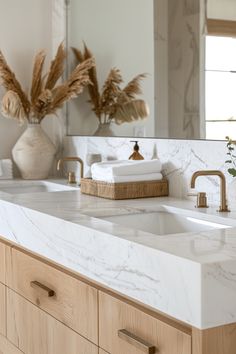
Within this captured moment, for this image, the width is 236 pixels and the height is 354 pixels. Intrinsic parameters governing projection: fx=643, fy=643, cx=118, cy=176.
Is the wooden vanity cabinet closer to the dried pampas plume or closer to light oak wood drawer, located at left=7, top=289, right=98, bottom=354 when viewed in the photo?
light oak wood drawer, located at left=7, top=289, right=98, bottom=354

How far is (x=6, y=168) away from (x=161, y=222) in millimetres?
1244

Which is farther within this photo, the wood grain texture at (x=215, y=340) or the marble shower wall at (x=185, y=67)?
the marble shower wall at (x=185, y=67)

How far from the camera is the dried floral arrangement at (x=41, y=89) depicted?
310 centimetres

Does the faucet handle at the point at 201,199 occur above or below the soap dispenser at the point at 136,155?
below

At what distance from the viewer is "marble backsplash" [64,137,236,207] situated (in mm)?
2299

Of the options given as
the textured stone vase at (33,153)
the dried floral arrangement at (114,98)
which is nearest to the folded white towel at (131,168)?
the dried floral arrangement at (114,98)

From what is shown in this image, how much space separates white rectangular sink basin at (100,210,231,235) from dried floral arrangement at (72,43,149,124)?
625 mm

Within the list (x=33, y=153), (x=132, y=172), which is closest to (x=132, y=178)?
(x=132, y=172)

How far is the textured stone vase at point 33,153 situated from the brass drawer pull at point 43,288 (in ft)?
3.48

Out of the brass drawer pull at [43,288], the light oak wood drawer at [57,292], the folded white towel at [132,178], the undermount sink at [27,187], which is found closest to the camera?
the light oak wood drawer at [57,292]

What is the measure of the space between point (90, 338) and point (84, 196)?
796 millimetres

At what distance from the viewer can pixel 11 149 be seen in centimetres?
337

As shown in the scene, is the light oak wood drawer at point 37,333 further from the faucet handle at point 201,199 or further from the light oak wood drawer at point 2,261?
the faucet handle at point 201,199

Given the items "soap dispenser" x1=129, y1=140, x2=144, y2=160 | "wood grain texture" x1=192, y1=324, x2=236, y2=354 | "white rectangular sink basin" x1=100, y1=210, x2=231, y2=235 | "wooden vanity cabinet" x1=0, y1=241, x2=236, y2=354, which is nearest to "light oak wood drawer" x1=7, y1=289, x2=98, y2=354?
"wooden vanity cabinet" x1=0, y1=241, x2=236, y2=354
